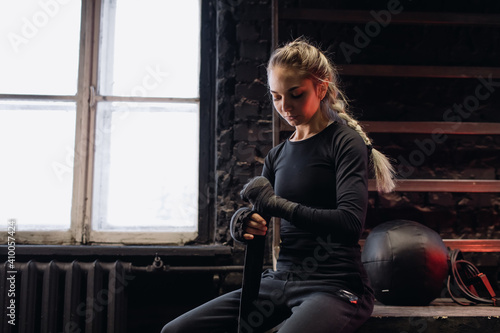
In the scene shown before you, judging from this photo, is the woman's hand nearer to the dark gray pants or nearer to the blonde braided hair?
the dark gray pants

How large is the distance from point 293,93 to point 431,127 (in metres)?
1.45

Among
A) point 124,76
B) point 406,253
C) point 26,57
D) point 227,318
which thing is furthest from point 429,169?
point 26,57

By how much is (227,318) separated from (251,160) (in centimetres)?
121

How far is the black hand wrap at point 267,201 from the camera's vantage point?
1.30 meters

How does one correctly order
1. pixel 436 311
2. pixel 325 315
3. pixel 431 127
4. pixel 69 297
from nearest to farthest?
pixel 325 315
pixel 436 311
pixel 69 297
pixel 431 127

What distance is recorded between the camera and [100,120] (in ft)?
8.70

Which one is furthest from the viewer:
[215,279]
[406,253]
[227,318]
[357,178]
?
[215,279]

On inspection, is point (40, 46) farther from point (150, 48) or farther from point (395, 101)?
point (395, 101)

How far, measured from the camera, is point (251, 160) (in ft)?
8.18

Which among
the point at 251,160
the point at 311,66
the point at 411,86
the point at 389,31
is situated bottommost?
the point at 251,160

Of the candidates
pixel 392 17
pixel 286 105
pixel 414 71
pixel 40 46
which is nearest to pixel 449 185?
pixel 414 71

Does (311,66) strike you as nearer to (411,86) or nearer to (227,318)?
(227,318)

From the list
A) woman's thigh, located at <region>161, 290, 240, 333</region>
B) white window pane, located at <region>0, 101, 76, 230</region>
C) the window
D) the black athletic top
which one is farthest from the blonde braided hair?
white window pane, located at <region>0, 101, 76, 230</region>

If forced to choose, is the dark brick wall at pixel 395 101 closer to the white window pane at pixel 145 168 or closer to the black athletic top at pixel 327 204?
the white window pane at pixel 145 168
